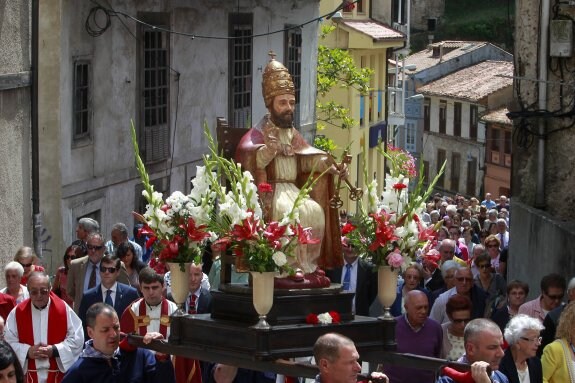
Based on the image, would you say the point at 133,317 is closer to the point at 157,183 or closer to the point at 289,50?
the point at 157,183

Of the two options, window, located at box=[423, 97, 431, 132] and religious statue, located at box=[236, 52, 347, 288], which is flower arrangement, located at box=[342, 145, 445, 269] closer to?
religious statue, located at box=[236, 52, 347, 288]

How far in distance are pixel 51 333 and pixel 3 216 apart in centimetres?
624

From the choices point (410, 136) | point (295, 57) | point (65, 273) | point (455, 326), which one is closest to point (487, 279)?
point (455, 326)

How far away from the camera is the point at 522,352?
10906 mm

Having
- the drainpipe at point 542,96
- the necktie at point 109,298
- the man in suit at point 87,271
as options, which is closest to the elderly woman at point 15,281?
the necktie at point 109,298

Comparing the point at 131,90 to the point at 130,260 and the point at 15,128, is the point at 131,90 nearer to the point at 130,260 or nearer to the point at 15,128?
the point at 15,128

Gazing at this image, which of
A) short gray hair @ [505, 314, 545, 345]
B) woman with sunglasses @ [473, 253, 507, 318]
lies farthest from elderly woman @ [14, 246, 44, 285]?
short gray hair @ [505, 314, 545, 345]

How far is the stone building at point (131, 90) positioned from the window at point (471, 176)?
34413 mm

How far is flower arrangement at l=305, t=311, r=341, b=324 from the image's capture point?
11.2 meters

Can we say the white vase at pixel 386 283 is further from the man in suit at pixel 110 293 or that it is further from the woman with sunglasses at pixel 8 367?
the woman with sunglasses at pixel 8 367

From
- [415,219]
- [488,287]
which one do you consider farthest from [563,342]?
[488,287]

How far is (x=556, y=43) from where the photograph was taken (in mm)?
18078

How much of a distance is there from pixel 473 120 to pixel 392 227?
171ft

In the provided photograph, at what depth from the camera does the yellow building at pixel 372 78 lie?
4228 cm
